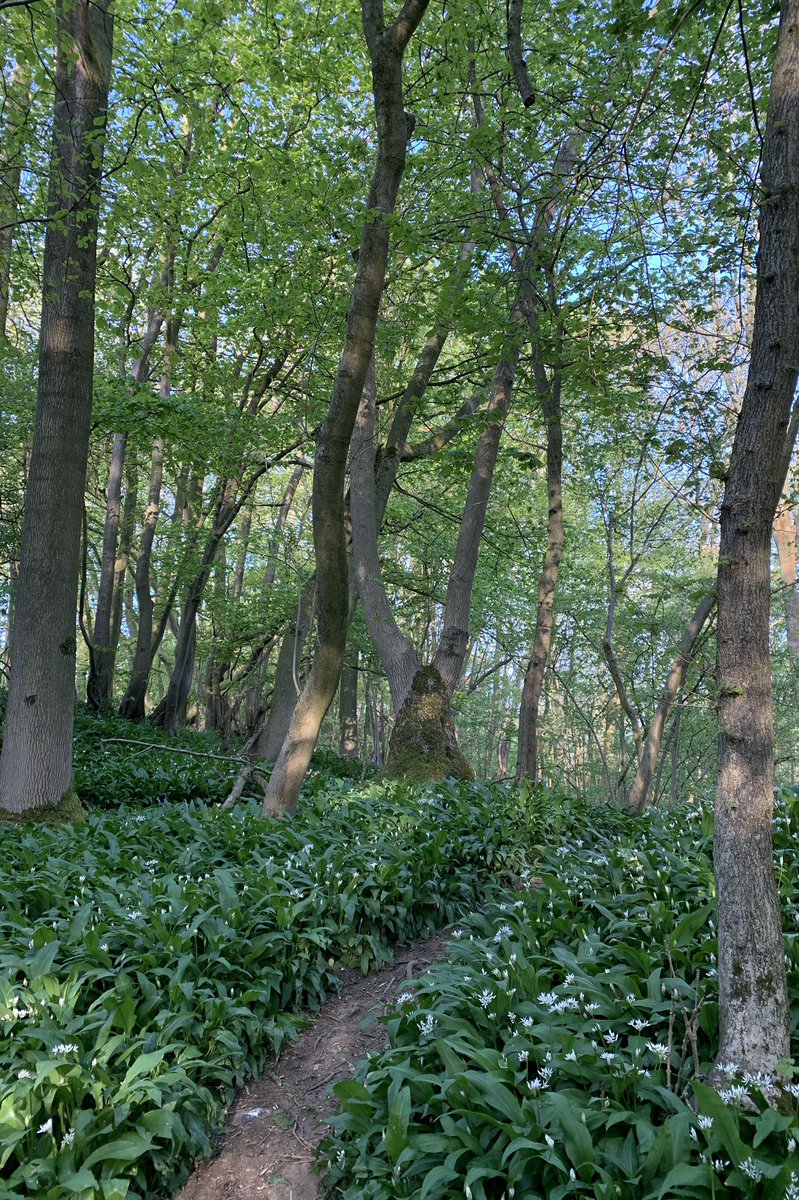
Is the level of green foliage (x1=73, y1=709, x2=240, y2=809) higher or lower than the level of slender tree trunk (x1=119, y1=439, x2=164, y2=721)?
lower

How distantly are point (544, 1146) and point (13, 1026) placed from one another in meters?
2.06

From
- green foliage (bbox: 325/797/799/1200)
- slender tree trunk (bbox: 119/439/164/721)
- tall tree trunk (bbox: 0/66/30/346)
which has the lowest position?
green foliage (bbox: 325/797/799/1200)

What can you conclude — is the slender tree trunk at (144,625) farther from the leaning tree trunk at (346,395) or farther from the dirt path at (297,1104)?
the dirt path at (297,1104)

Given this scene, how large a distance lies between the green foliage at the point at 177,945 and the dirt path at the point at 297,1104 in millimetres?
98

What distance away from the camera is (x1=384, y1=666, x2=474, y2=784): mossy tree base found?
7188 mm

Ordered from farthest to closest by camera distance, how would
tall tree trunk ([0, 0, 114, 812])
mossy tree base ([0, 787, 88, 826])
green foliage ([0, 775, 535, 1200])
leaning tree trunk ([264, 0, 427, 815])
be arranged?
tall tree trunk ([0, 0, 114, 812]) < mossy tree base ([0, 787, 88, 826]) < leaning tree trunk ([264, 0, 427, 815]) < green foliage ([0, 775, 535, 1200])

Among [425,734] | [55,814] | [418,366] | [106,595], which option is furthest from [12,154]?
[106,595]

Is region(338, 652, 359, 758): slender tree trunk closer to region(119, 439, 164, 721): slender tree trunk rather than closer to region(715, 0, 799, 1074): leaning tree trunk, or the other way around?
region(119, 439, 164, 721): slender tree trunk

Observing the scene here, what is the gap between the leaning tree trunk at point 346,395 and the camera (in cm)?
486

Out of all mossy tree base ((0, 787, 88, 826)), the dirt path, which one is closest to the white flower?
the dirt path

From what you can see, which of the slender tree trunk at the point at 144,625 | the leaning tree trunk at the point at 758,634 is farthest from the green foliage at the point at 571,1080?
the slender tree trunk at the point at 144,625

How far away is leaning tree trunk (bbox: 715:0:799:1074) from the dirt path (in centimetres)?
156

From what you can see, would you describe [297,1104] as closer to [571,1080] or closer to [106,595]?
[571,1080]

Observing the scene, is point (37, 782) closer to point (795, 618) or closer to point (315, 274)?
point (315, 274)
